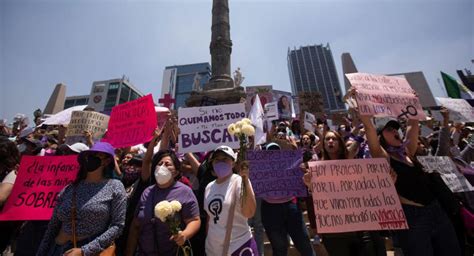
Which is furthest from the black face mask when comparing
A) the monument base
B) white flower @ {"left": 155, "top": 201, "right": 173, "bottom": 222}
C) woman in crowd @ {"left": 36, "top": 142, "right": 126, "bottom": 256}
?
the monument base

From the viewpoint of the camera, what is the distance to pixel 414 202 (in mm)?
2297

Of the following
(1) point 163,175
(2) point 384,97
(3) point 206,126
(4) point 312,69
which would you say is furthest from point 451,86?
(4) point 312,69

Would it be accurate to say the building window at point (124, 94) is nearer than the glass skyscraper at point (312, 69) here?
Yes

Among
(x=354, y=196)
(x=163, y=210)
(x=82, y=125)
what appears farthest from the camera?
(x=82, y=125)

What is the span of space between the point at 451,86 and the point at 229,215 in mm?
6571

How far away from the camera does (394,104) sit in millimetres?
2896

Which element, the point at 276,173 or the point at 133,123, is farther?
the point at 133,123

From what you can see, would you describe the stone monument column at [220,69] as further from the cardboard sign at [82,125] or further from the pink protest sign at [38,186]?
the pink protest sign at [38,186]

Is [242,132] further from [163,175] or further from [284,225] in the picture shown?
[284,225]

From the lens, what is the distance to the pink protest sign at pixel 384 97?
2.75 m

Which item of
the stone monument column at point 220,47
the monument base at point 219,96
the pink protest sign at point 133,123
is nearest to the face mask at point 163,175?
the pink protest sign at point 133,123

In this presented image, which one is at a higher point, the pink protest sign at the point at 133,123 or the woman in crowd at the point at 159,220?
the pink protest sign at the point at 133,123

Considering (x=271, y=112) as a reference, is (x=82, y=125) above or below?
below

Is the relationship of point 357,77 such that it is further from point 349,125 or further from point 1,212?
point 349,125
